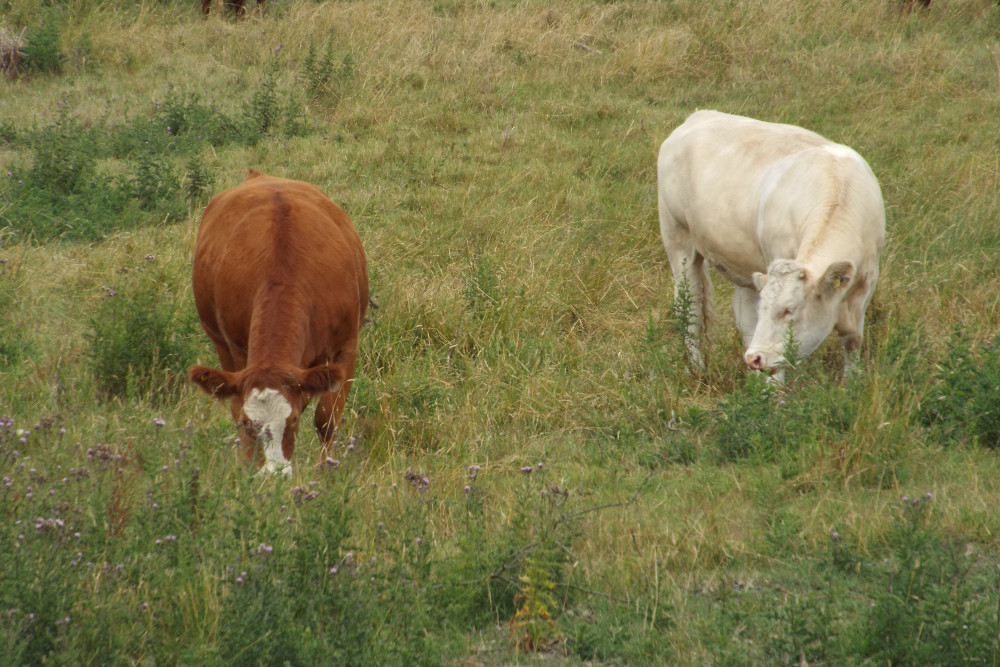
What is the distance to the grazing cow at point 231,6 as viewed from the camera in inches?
555

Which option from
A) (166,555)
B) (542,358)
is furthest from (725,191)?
(166,555)

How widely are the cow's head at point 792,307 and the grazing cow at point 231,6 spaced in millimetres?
10646

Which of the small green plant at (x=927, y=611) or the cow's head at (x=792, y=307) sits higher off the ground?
the small green plant at (x=927, y=611)

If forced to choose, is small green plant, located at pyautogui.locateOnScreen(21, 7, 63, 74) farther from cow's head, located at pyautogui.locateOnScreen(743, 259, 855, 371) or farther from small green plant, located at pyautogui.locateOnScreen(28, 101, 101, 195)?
cow's head, located at pyautogui.locateOnScreen(743, 259, 855, 371)

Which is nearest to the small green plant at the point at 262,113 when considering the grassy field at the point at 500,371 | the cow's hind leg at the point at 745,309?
the grassy field at the point at 500,371

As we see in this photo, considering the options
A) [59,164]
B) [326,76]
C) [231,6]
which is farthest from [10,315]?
[231,6]

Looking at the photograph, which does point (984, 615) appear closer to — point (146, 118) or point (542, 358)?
point (542, 358)

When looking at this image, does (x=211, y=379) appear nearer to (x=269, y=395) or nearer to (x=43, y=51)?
(x=269, y=395)

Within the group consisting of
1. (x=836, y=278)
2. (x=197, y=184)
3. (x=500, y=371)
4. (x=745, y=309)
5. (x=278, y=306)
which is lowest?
(x=197, y=184)

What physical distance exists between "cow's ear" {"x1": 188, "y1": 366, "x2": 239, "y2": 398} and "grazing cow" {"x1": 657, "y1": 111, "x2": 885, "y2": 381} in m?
2.61

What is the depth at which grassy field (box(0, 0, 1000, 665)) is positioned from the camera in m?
3.24

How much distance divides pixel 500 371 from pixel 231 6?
1030cm

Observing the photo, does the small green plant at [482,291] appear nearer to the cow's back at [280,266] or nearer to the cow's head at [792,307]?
the cow's back at [280,266]

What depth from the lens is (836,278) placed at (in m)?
5.26
